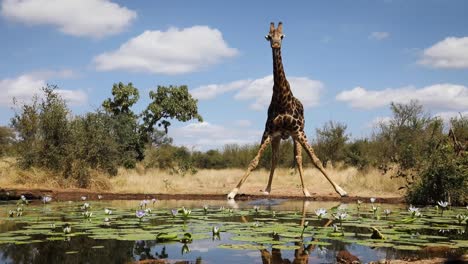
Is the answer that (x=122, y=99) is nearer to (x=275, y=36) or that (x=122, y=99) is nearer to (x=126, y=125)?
(x=126, y=125)

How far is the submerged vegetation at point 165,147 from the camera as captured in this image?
15.5m

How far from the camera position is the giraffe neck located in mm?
15703

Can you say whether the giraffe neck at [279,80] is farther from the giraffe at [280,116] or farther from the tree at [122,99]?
the tree at [122,99]

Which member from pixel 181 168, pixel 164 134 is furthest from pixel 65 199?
pixel 164 134

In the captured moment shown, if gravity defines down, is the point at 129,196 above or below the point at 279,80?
below

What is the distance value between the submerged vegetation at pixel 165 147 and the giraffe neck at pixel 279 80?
5.07m

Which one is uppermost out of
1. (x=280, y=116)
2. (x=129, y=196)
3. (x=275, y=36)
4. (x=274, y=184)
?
(x=275, y=36)

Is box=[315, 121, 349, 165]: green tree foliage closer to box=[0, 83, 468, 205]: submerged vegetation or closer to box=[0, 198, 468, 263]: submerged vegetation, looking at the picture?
box=[0, 83, 468, 205]: submerged vegetation

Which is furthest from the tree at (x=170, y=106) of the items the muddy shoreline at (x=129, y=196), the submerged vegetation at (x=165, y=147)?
the muddy shoreline at (x=129, y=196)

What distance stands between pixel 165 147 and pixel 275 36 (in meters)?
23.1

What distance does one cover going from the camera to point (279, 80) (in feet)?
51.6

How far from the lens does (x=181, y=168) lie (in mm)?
29484

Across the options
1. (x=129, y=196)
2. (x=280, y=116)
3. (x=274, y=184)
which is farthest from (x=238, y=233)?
(x=274, y=184)

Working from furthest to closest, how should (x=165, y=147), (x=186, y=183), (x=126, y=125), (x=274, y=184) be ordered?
(x=165, y=147), (x=126, y=125), (x=274, y=184), (x=186, y=183)
